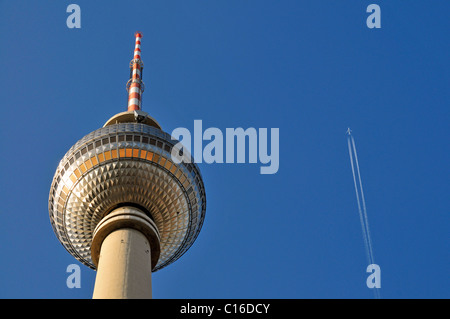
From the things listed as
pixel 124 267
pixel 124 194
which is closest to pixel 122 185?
pixel 124 194

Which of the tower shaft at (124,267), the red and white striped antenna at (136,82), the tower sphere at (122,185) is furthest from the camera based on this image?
the red and white striped antenna at (136,82)

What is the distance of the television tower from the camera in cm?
3784

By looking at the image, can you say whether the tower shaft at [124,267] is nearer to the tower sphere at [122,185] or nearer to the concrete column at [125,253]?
the concrete column at [125,253]

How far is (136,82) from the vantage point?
173ft

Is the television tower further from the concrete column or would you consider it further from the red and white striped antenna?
the red and white striped antenna

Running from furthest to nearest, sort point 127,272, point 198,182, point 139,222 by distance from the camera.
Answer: point 198,182
point 139,222
point 127,272

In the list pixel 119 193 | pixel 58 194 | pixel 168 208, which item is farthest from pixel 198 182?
pixel 58 194

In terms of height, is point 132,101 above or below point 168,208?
above

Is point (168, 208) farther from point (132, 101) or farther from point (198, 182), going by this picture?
point (132, 101)

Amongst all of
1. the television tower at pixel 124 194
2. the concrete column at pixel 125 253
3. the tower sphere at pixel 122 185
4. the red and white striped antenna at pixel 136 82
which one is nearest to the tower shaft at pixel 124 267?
the concrete column at pixel 125 253

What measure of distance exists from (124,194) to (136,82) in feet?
53.1

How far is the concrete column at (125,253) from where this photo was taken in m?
33.3
